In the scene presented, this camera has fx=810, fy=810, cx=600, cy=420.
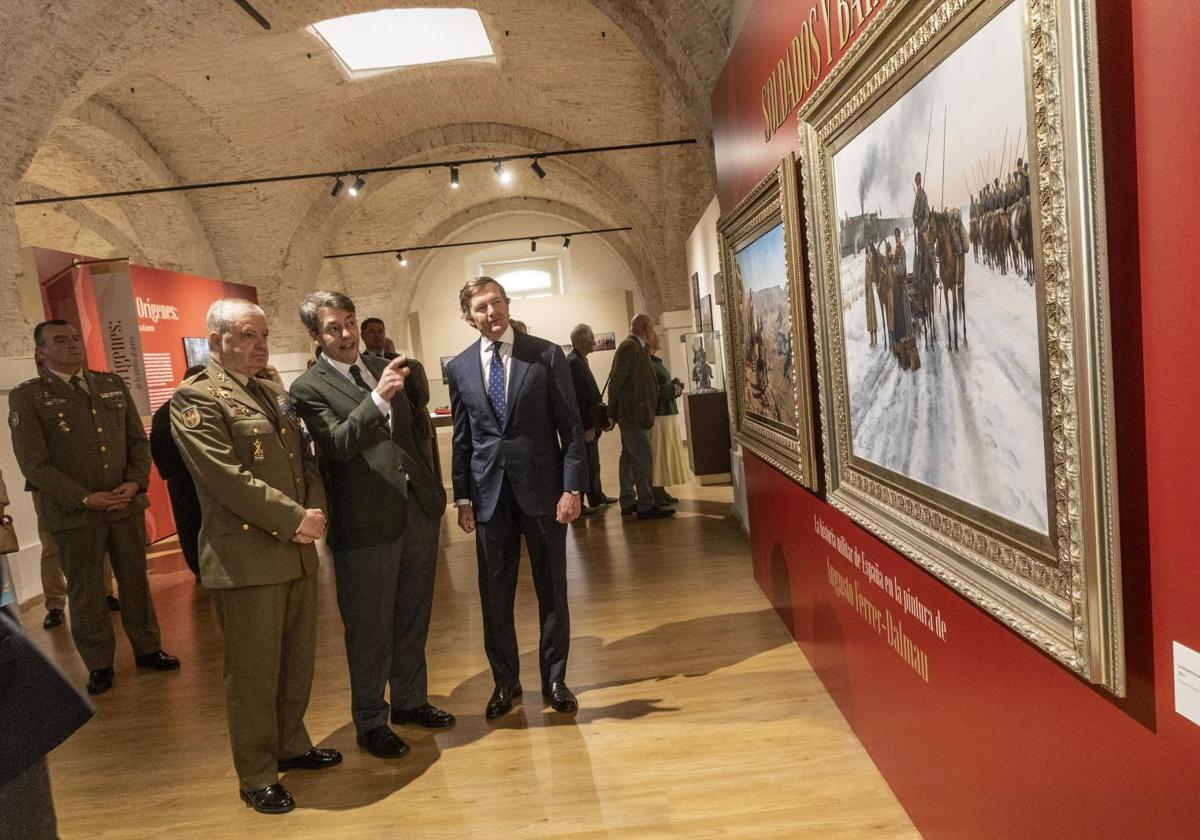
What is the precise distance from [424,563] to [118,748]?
5.51 feet

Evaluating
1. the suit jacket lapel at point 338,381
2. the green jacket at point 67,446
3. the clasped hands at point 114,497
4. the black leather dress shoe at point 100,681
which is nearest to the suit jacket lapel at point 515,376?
the suit jacket lapel at point 338,381

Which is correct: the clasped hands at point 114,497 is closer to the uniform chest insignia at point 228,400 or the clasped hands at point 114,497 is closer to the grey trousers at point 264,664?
the grey trousers at point 264,664

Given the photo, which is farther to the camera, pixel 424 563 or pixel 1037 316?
pixel 424 563

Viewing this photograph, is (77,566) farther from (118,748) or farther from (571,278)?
(571,278)

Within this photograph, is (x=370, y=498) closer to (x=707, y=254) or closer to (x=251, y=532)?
(x=251, y=532)

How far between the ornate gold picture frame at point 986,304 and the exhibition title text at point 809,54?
4.7 inches

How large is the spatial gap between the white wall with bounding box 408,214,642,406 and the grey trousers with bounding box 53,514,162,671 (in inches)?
736

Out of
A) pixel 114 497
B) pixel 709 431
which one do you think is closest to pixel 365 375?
pixel 114 497

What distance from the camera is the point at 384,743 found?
332cm

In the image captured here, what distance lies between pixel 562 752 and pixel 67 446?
3.28 m

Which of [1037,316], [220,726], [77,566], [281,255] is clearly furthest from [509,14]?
[1037,316]

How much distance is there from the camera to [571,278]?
24.7m

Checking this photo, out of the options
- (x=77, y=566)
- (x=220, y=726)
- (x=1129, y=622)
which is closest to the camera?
Result: (x=1129, y=622)

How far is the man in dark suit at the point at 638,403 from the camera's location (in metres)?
7.36
